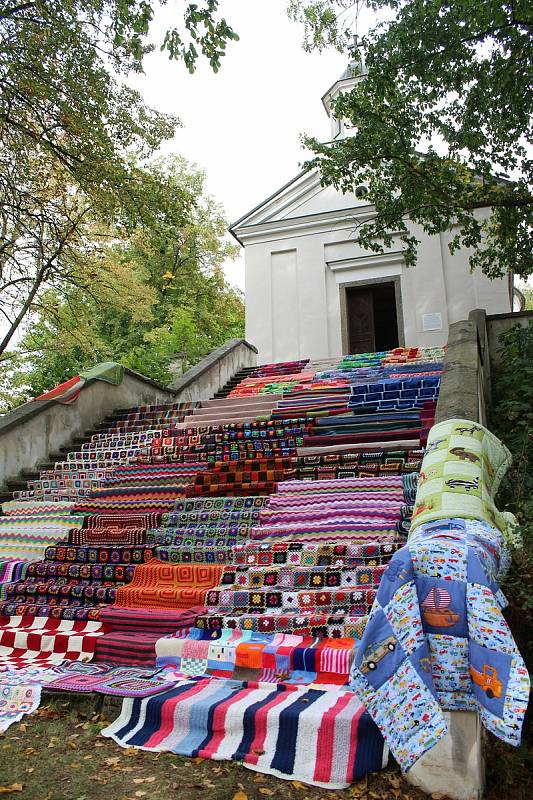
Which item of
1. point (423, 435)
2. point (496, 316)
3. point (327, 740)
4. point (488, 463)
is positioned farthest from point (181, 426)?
point (327, 740)

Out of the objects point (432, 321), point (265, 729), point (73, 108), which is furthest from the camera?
point (432, 321)

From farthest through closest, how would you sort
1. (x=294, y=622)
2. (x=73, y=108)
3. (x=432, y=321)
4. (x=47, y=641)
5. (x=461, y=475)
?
1. (x=432, y=321)
2. (x=73, y=108)
3. (x=47, y=641)
4. (x=294, y=622)
5. (x=461, y=475)

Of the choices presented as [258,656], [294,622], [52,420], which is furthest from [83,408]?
[258,656]

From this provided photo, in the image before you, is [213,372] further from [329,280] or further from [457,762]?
[457,762]

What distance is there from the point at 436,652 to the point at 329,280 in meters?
13.2

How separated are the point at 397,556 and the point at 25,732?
2.13 metres

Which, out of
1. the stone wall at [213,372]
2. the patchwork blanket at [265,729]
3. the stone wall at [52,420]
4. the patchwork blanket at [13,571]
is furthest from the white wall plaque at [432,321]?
the patchwork blanket at [265,729]

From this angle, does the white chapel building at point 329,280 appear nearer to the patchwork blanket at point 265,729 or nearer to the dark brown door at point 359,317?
the dark brown door at point 359,317

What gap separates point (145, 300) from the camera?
16016mm

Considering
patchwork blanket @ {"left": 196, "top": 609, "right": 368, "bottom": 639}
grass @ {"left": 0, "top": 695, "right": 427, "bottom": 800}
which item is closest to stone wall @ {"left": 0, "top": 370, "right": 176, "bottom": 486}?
patchwork blanket @ {"left": 196, "top": 609, "right": 368, "bottom": 639}

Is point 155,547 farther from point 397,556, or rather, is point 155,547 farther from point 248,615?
point 397,556

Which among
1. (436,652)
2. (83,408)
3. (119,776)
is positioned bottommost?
(119,776)

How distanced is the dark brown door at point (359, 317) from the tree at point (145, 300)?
4.80 metres

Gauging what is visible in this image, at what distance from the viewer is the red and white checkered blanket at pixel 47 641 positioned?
403 centimetres
